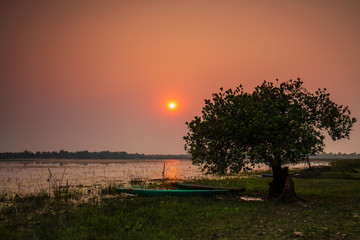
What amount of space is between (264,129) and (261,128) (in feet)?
0.96

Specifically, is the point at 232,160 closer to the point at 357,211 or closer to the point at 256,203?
the point at 256,203

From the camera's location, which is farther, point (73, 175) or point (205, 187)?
point (73, 175)

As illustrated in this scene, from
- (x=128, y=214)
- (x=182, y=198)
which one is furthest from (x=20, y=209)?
(x=182, y=198)

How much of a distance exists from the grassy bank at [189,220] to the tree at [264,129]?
3.11m

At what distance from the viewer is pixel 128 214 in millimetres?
13812

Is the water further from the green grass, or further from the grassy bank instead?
the green grass

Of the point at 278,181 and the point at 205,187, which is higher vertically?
the point at 278,181

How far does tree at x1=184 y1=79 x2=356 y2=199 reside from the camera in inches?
648

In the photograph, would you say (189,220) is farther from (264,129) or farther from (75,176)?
(75,176)

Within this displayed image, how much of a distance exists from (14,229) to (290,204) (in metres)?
16.1

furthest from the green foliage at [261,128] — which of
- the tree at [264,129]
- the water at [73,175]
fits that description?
the water at [73,175]

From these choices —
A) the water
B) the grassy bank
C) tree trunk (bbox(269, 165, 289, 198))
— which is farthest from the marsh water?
the grassy bank

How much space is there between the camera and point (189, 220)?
41.7 ft

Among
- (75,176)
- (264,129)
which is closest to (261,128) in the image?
(264,129)
